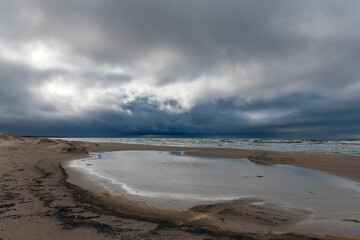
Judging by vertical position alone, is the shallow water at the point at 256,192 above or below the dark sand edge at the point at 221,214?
below

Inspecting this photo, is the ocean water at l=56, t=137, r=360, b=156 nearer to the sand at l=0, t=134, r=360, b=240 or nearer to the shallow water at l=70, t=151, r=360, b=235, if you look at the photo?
the shallow water at l=70, t=151, r=360, b=235

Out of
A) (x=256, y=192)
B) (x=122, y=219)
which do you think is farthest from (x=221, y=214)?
(x=256, y=192)

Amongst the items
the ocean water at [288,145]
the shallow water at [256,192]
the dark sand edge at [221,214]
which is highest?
the ocean water at [288,145]

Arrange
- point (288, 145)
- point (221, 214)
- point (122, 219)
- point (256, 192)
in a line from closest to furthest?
point (122, 219)
point (221, 214)
point (256, 192)
point (288, 145)

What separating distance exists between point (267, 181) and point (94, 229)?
844 cm

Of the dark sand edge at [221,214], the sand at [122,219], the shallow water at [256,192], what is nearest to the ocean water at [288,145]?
the shallow water at [256,192]

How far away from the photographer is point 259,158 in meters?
19.1

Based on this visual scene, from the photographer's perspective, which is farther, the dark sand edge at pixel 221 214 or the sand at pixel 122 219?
the dark sand edge at pixel 221 214

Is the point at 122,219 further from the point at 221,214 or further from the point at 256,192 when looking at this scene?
the point at 256,192

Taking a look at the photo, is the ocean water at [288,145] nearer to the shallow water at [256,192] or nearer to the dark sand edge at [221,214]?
the shallow water at [256,192]

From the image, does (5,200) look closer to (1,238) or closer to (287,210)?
(1,238)

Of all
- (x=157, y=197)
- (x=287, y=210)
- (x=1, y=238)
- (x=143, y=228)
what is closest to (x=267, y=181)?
(x=287, y=210)

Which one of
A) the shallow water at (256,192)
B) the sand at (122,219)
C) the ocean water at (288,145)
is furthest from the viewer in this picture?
the ocean water at (288,145)

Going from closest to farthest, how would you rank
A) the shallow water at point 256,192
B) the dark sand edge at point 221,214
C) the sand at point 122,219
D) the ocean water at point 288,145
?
the sand at point 122,219
the dark sand edge at point 221,214
the shallow water at point 256,192
the ocean water at point 288,145
